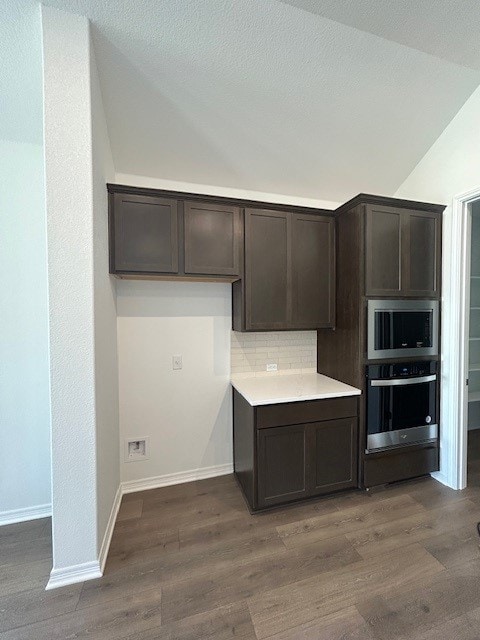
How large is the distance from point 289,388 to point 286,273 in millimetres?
943

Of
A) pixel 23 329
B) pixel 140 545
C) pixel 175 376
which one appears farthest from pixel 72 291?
pixel 140 545

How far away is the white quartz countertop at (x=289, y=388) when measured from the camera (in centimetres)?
195

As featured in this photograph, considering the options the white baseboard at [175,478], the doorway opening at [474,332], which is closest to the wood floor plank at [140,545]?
the white baseboard at [175,478]

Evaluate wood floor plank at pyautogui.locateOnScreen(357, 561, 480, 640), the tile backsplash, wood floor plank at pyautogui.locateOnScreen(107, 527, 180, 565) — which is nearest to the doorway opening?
the tile backsplash

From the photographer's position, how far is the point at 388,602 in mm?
1352

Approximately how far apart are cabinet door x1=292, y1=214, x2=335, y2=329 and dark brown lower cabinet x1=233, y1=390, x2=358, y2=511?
0.71 m

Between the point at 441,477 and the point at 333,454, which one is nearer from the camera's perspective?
the point at 333,454

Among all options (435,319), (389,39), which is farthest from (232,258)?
(435,319)

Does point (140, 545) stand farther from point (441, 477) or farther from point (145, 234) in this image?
point (441, 477)

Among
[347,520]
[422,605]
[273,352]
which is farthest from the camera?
[273,352]

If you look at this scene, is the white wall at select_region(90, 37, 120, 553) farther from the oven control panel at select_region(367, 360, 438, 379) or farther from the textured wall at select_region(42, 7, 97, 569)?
the oven control panel at select_region(367, 360, 438, 379)

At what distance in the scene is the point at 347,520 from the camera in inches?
75.1

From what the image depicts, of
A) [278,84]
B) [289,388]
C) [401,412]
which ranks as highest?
[278,84]

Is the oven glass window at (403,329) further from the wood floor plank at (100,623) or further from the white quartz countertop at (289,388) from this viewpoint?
the wood floor plank at (100,623)
